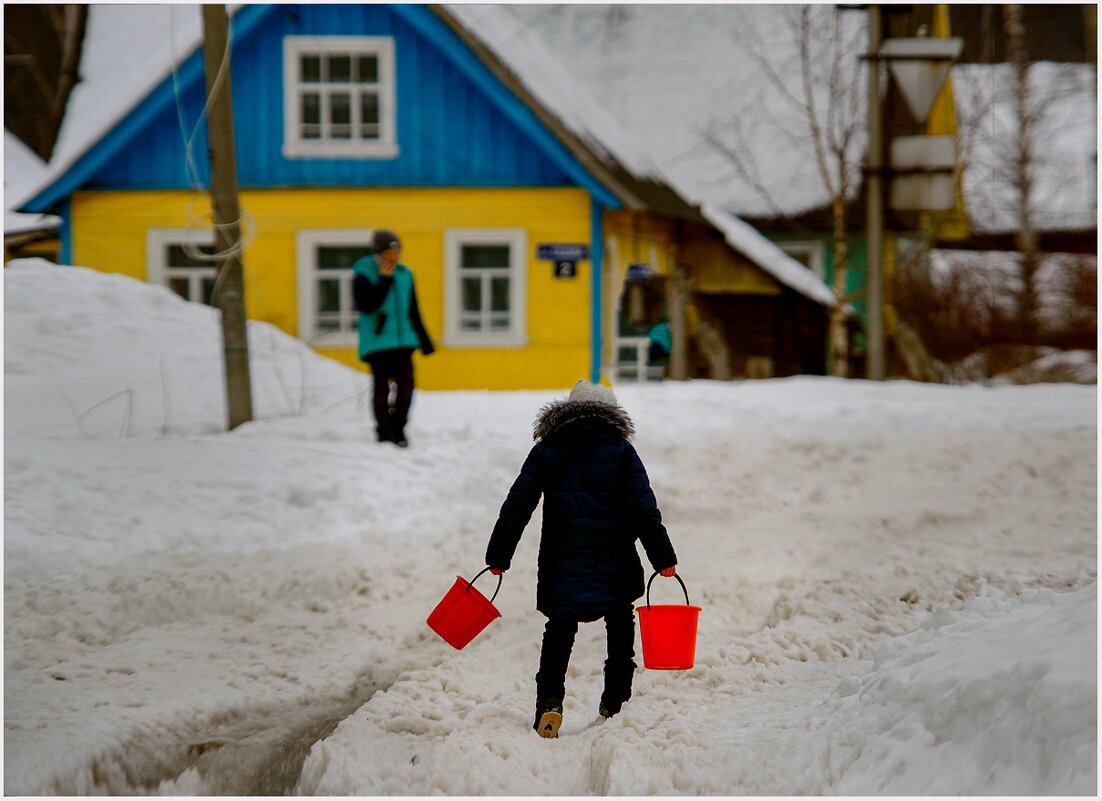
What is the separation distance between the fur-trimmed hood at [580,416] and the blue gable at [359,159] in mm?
2615

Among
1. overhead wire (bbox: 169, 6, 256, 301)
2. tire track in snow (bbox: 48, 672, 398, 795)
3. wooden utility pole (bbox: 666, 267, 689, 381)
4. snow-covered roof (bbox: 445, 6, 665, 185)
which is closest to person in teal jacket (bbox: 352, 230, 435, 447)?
overhead wire (bbox: 169, 6, 256, 301)

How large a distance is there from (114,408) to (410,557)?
2.00 meters

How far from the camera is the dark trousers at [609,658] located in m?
3.96

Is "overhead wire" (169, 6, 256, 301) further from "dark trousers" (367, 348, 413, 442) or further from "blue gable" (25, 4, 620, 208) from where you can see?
"dark trousers" (367, 348, 413, 442)

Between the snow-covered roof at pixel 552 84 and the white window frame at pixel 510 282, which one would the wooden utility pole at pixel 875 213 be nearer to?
the snow-covered roof at pixel 552 84

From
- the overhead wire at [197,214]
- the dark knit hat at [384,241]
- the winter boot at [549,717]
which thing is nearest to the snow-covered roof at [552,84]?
the dark knit hat at [384,241]

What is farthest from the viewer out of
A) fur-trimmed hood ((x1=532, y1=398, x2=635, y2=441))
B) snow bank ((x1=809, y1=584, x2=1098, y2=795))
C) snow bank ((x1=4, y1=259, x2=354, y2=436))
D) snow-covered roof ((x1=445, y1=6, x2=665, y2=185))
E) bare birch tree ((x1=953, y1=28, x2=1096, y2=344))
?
bare birch tree ((x1=953, y1=28, x2=1096, y2=344))

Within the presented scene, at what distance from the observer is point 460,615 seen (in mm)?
4094

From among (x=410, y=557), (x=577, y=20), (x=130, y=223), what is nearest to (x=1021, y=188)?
(x=577, y=20)

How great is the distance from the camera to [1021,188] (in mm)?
7301

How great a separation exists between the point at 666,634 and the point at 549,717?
520 mm

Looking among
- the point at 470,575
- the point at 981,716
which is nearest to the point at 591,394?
the point at 981,716

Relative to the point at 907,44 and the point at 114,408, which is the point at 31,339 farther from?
the point at 907,44

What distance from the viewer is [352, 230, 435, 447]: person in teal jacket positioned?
616cm
